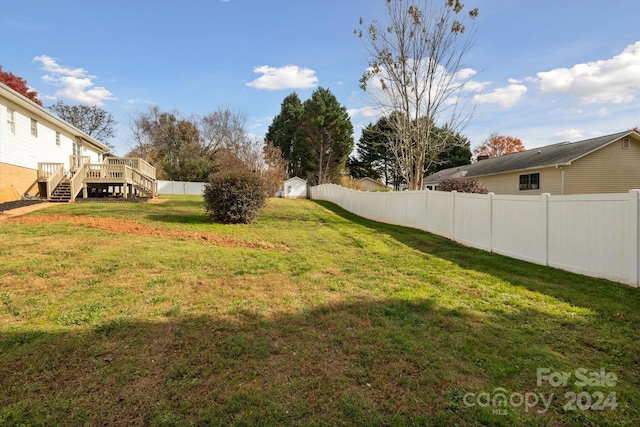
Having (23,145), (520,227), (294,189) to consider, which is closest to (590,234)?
(520,227)

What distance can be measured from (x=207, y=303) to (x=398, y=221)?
10366 mm

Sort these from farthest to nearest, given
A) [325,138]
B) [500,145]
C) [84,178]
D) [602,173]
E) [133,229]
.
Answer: [500,145] → [325,138] → [602,173] → [84,178] → [133,229]

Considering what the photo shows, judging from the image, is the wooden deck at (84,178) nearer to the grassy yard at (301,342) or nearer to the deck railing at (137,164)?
the deck railing at (137,164)

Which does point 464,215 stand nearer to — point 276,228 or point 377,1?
point 276,228

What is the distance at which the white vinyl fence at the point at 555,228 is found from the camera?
500 centimetres

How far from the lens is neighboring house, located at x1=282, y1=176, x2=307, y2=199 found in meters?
34.6

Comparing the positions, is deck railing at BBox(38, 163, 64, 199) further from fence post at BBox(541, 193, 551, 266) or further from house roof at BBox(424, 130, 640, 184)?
house roof at BBox(424, 130, 640, 184)

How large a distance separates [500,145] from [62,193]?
4833 centimetres

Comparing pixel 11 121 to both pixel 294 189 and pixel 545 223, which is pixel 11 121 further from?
pixel 294 189

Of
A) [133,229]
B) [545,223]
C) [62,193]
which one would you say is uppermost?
[62,193]

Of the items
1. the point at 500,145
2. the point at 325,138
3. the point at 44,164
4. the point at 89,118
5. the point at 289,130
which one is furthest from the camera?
the point at 500,145

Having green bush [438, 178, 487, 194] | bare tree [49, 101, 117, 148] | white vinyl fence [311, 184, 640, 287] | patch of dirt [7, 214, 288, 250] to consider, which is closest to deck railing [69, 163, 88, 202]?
patch of dirt [7, 214, 288, 250]

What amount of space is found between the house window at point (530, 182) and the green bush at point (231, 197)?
16.9 m

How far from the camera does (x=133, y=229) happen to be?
8531mm
